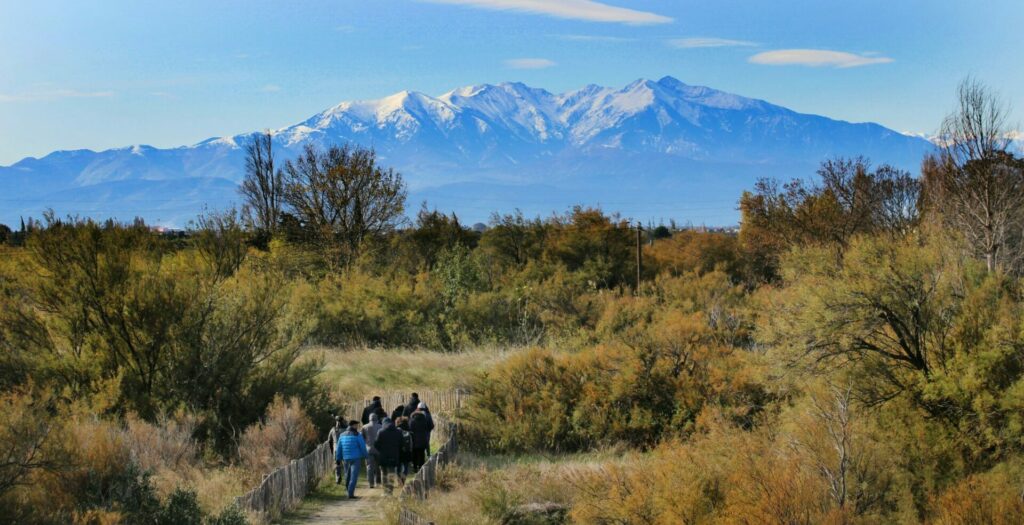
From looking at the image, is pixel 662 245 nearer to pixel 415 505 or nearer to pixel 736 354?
pixel 736 354

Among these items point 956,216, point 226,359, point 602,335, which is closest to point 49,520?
point 226,359

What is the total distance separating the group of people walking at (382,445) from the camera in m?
16.3

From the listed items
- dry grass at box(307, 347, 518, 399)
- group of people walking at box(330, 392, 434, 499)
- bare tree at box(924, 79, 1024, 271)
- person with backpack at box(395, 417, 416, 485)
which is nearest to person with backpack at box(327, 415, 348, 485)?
group of people walking at box(330, 392, 434, 499)

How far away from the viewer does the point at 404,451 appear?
57.3 ft

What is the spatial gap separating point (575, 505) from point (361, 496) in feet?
13.4

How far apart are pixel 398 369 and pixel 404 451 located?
11.6 metres

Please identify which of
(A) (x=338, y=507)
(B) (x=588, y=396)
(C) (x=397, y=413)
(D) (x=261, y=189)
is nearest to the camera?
(A) (x=338, y=507)

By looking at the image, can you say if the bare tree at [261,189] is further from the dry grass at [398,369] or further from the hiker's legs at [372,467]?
the hiker's legs at [372,467]

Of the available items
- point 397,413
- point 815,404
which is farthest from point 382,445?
point 815,404

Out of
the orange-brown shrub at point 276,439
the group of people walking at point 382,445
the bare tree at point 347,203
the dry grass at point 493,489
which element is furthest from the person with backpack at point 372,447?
the bare tree at point 347,203

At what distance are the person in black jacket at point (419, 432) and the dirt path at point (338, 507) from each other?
1.00 meters

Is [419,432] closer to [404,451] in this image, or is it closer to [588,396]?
[404,451]

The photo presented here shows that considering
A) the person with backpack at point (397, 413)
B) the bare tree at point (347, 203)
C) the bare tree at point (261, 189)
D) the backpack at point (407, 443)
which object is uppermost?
the bare tree at point (261, 189)

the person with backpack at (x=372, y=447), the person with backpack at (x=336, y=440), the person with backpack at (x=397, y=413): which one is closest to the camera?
the person with backpack at (x=372, y=447)
